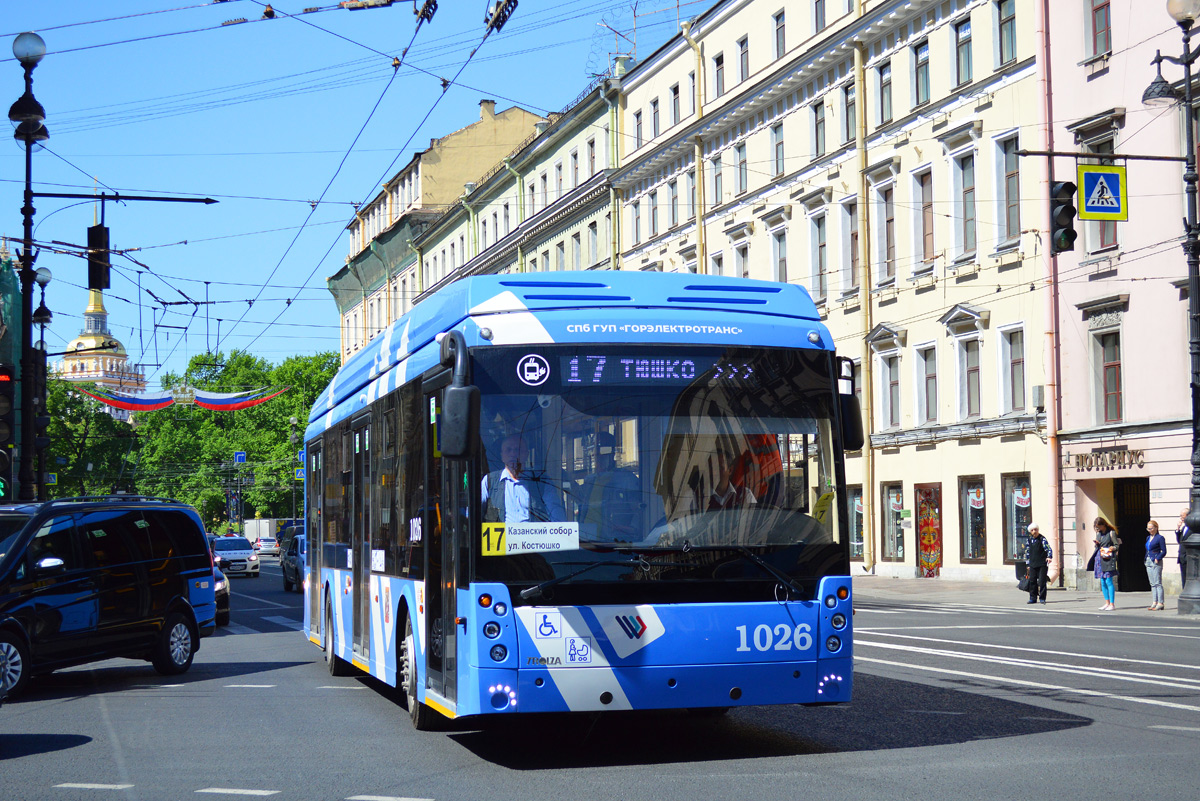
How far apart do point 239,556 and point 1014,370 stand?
27089 mm

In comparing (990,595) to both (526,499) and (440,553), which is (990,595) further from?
(526,499)

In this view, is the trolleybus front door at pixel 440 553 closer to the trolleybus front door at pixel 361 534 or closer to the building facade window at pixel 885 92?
the trolleybus front door at pixel 361 534

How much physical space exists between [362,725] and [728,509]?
3.93m

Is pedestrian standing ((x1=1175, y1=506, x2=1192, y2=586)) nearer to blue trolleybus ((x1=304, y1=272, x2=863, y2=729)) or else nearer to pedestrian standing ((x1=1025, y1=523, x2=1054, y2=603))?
pedestrian standing ((x1=1025, y1=523, x2=1054, y2=603))

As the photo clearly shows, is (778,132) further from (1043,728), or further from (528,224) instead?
(1043,728)

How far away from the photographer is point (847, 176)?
41.6m

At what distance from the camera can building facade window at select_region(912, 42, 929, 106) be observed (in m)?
38.2

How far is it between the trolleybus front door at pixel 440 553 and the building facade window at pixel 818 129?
34.2 meters

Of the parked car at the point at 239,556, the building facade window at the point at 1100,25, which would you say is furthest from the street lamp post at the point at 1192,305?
the parked car at the point at 239,556

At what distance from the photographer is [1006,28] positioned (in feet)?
115

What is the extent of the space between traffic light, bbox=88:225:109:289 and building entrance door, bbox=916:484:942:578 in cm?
2219

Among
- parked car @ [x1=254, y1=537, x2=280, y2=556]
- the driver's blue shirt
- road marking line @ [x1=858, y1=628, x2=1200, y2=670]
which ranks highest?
the driver's blue shirt

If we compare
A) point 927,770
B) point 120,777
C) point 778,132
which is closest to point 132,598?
point 120,777

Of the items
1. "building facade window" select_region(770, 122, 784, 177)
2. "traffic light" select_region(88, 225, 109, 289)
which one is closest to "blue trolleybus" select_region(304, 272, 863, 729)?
"traffic light" select_region(88, 225, 109, 289)
